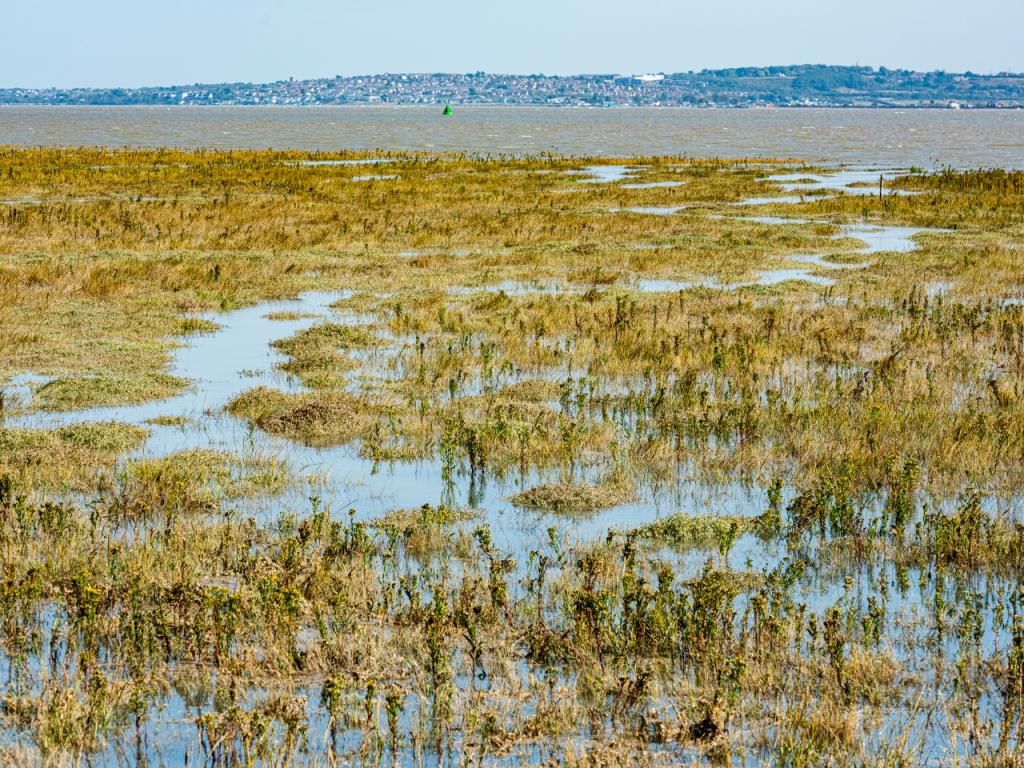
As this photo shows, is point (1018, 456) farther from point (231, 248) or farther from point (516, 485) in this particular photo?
point (231, 248)

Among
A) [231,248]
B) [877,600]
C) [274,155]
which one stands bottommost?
[877,600]

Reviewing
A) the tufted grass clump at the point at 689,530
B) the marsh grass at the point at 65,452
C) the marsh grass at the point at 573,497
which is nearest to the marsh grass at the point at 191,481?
the marsh grass at the point at 65,452

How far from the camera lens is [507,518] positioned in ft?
24.2

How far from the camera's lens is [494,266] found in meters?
20.3

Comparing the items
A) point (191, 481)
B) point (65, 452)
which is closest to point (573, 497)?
point (191, 481)

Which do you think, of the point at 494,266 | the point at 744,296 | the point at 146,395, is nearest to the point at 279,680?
the point at 146,395

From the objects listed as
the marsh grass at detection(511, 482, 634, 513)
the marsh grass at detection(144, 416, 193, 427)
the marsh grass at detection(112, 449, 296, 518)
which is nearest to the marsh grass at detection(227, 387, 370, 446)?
the marsh grass at detection(144, 416, 193, 427)

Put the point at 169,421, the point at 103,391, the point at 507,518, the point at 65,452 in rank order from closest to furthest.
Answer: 1. the point at 507,518
2. the point at 65,452
3. the point at 169,421
4. the point at 103,391

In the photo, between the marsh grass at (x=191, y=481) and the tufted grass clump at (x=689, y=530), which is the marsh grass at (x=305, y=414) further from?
the tufted grass clump at (x=689, y=530)

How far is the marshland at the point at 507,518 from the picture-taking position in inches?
177

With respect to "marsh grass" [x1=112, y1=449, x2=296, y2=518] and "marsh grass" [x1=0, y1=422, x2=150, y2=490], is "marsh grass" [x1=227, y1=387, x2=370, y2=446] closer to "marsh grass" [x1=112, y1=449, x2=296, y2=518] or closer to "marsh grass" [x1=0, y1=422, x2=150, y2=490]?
"marsh grass" [x1=112, y1=449, x2=296, y2=518]

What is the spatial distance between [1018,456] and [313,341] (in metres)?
8.89

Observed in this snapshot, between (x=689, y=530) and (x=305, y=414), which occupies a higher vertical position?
(x=305, y=414)

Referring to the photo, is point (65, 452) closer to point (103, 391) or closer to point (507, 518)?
point (103, 391)
